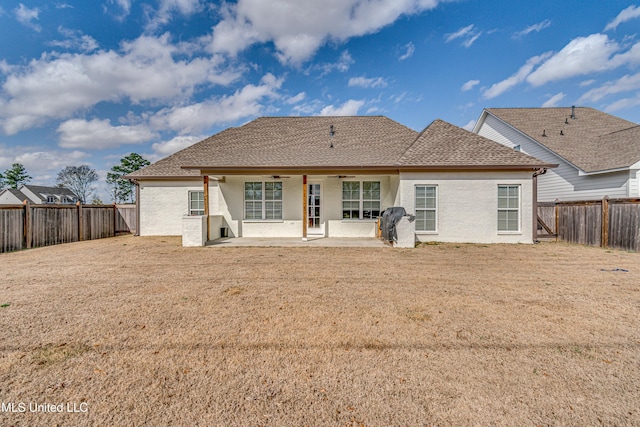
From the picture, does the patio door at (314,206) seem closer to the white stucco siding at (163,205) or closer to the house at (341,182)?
the house at (341,182)

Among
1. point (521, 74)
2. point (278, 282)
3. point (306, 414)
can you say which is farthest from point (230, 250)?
point (521, 74)

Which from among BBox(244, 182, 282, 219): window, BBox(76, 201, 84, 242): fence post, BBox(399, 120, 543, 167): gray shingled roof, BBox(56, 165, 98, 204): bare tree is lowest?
BBox(76, 201, 84, 242): fence post

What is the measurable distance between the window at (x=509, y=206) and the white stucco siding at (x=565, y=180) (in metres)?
5.41

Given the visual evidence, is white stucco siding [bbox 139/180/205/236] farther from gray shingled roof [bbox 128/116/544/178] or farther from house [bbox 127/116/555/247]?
gray shingled roof [bbox 128/116/544/178]

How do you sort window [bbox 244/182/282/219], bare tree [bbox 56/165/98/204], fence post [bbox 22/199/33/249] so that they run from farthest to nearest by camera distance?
bare tree [bbox 56/165/98/204] → window [bbox 244/182/282/219] → fence post [bbox 22/199/33/249]

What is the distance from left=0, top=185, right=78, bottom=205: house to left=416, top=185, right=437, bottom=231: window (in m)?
53.3

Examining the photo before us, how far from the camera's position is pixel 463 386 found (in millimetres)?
2396

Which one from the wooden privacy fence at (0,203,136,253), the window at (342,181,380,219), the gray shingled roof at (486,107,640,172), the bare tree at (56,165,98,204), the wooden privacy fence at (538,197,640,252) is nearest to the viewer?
the wooden privacy fence at (538,197,640,252)

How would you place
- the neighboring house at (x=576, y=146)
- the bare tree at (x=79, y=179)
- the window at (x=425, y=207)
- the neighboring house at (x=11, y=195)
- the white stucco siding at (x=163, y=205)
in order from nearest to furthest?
1. the window at (x=425, y=207)
2. the neighboring house at (x=576, y=146)
3. the white stucco siding at (x=163, y=205)
4. the neighboring house at (x=11, y=195)
5. the bare tree at (x=79, y=179)

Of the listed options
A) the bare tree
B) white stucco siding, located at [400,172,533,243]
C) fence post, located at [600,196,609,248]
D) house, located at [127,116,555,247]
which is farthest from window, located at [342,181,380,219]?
the bare tree

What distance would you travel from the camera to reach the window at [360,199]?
12203mm

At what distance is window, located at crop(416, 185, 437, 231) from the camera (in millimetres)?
10727

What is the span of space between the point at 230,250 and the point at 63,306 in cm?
505

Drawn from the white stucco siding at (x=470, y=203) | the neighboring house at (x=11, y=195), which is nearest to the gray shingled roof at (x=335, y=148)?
the white stucco siding at (x=470, y=203)
